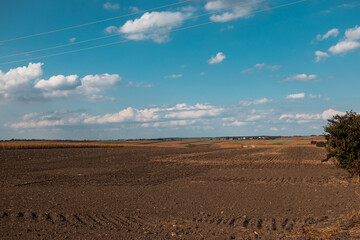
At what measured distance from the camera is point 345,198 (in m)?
13.9

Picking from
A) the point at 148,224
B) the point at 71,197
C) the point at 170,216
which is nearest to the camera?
the point at 148,224

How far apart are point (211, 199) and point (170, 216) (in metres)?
3.49

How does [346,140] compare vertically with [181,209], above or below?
above

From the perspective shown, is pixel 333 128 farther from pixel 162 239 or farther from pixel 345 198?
pixel 162 239

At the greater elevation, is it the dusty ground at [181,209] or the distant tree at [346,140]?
the distant tree at [346,140]

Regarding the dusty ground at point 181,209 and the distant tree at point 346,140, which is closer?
the dusty ground at point 181,209

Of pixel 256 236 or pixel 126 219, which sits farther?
pixel 126 219

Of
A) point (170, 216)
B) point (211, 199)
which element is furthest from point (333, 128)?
point (170, 216)

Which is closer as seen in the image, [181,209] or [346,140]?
[181,209]

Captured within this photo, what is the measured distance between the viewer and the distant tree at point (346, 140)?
18641 mm

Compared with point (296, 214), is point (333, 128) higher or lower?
higher

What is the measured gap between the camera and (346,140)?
18828 mm

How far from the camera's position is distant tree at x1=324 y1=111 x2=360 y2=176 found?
1864 centimetres

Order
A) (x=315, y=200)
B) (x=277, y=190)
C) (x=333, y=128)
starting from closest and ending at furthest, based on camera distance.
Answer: (x=315, y=200), (x=277, y=190), (x=333, y=128)
